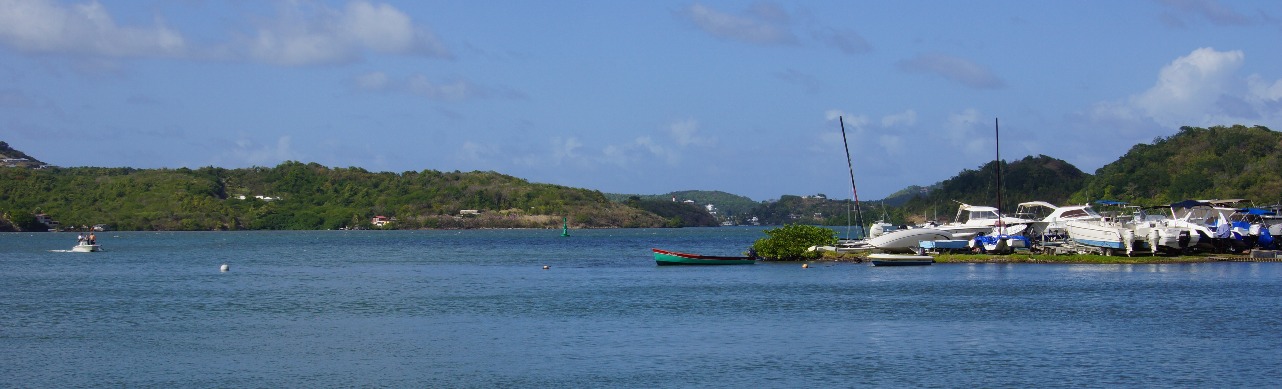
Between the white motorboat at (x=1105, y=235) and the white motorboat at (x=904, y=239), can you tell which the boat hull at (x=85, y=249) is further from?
the white motorboat at (x=1105, y=235)

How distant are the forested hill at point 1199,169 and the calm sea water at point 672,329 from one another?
8903 centimetres

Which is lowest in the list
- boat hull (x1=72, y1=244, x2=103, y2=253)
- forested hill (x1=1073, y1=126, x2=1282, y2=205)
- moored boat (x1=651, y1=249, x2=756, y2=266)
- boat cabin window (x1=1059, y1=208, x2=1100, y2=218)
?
moored boat (x1=651, y1=249, x2=756, y2=266)

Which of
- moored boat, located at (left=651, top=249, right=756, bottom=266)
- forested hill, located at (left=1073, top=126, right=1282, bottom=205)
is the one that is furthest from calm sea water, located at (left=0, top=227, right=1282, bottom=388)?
forested hill, located at (left=1073, top=126, right=1282, bottom=205)

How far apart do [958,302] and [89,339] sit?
29.5m

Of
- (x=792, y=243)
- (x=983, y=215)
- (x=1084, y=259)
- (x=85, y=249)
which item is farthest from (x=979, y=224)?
(x=85, y=249)

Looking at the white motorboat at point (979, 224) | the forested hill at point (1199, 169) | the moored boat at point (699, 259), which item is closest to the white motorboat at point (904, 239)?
the white motorboat at point (979, 224)

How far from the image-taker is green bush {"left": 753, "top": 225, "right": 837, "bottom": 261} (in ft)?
240

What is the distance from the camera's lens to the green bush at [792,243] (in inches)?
2874

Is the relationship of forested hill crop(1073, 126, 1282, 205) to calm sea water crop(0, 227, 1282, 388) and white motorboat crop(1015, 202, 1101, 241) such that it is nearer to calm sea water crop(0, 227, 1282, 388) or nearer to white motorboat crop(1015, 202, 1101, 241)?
white motorboat crop(1015, 202, 1101, 241)

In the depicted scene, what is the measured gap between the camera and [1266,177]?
14238 cm

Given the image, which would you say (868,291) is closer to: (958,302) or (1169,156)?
(958,302)

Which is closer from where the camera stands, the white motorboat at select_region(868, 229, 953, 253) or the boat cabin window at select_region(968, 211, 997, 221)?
the white motorboat at select_region(868, 229, 953, 253)

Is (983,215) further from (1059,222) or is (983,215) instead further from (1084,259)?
(1084,259)

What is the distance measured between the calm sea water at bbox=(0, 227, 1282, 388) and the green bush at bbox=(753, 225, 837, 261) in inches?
329
